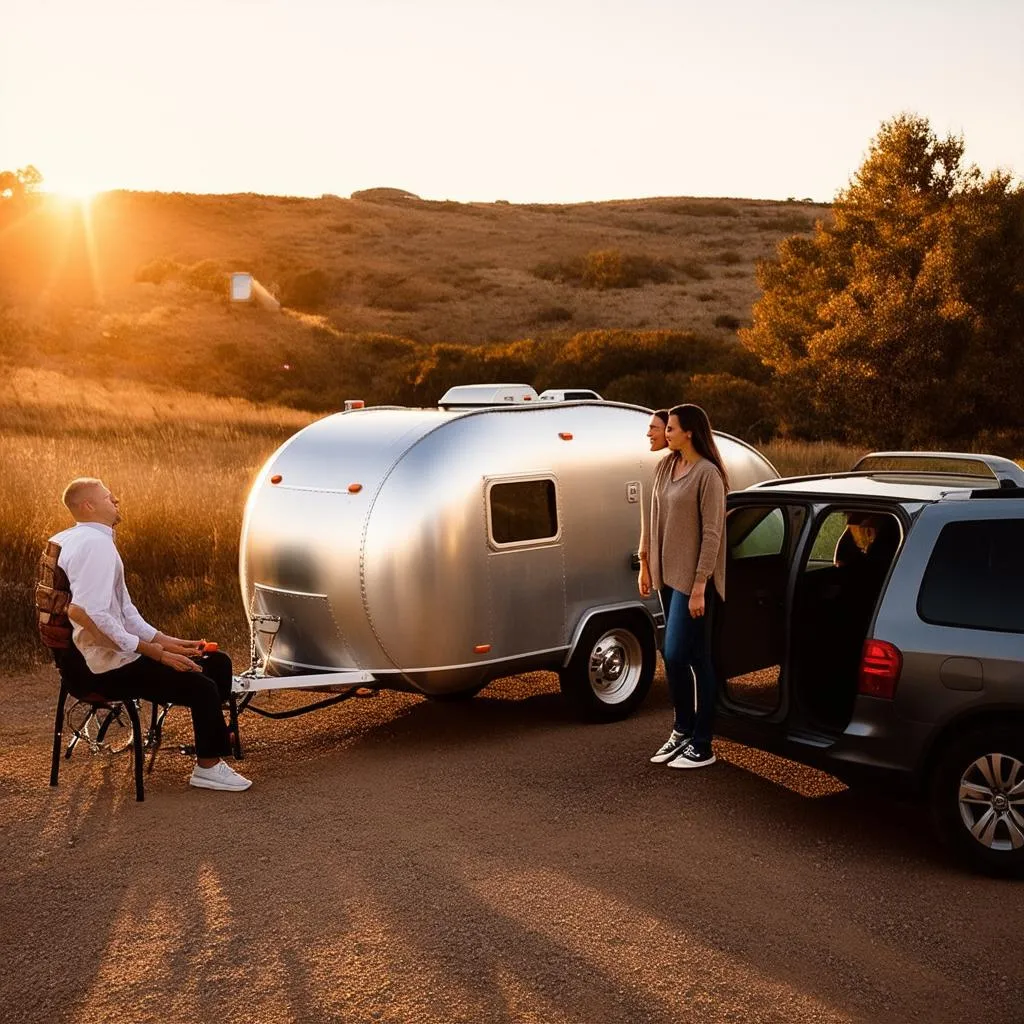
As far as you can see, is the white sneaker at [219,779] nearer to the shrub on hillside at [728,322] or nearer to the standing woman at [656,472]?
the standing woman at [656,472]

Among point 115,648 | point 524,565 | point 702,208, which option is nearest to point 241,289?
point 524,565

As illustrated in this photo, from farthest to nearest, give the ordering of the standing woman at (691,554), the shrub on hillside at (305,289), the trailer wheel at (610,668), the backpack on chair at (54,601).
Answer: the shrub on hillside at (305,289) → the trailer wheel at (610,668) → the standing woman at (691,554) → the backpack on chair at (54,601)

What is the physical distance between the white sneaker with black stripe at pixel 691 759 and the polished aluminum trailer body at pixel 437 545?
4.05 feet

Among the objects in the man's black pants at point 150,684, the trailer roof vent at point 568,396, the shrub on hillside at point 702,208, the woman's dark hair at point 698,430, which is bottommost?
the man's black pants at point 150,684

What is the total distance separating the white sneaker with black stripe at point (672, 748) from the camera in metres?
7.75

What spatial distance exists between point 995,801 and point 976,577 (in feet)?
3.46

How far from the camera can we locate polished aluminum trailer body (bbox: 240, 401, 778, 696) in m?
7.83

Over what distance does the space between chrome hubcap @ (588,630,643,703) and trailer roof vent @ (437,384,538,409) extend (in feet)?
5.82

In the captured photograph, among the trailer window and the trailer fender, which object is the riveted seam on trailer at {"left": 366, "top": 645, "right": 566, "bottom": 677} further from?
the trailer window

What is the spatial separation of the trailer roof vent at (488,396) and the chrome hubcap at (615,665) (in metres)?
1.77

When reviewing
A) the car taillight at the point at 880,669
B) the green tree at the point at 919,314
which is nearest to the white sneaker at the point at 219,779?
the car taillight at the point at 880,669

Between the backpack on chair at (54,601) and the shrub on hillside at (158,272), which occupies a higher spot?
the shrub on hillside at (158,272)

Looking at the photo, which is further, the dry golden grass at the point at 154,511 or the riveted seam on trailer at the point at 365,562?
the dry golden grass at the point at 154,511

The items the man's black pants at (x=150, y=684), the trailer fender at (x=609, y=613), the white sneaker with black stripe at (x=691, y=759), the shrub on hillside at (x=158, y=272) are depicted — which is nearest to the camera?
the man's black pants at (x=150, y=684)
